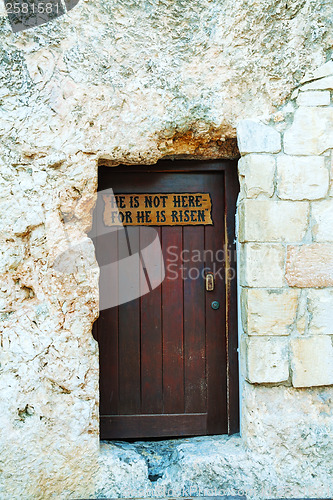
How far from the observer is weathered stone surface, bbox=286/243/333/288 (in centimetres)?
226

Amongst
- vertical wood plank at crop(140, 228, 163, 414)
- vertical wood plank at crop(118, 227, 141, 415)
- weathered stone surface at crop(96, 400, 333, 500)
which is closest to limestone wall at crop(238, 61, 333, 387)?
weathered stone surface at crop(96, 400, 333, 500)

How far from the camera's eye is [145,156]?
7.63 ft

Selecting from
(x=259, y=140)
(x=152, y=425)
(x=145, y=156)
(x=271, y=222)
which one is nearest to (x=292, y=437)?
(x=152, y=425)

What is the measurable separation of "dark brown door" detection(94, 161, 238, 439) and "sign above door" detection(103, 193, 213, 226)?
0.04 meters

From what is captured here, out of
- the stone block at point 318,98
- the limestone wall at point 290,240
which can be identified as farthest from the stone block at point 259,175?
the stone block at point 318,98

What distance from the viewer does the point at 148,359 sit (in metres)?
2.54

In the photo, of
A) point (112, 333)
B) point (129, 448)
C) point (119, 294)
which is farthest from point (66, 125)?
point (129, 448)

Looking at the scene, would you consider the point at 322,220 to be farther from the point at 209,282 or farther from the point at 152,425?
the point at 152,425

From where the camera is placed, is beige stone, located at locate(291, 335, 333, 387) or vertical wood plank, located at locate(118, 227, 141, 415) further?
vertical wood plank, located at locate(118, 227, 141, 415)

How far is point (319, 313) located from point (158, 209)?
3.63 feet

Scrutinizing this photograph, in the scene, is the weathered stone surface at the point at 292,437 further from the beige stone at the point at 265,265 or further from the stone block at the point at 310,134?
the stone block at the point at 310,134

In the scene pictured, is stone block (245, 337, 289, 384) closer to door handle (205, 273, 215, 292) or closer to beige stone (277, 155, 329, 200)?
door handle (205, 273, 215, 292)

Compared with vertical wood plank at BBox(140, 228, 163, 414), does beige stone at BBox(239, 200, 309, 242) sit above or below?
above

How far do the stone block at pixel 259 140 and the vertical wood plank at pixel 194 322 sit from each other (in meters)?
0.58
